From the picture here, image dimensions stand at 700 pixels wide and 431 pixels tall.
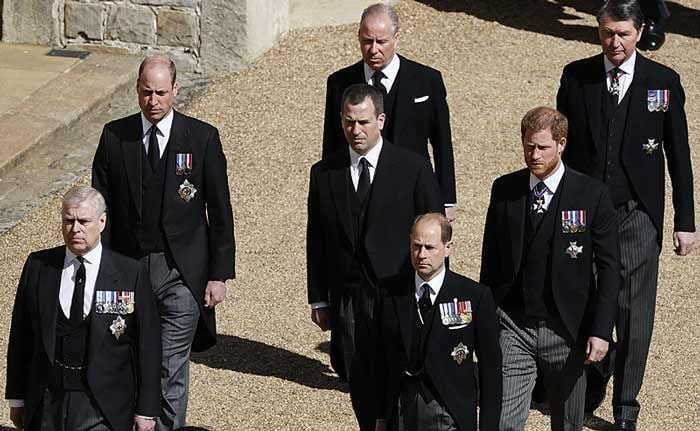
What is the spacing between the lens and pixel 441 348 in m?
6.62

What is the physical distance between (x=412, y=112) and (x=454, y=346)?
1990mm

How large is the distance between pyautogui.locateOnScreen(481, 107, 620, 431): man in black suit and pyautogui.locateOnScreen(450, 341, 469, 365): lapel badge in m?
0.60

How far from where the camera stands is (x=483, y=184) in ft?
37.6

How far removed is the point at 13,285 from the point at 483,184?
3498 millimetres

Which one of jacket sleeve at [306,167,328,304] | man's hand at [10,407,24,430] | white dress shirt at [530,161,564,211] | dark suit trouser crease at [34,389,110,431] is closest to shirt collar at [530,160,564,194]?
white dress shirt at [530,161,564,211]

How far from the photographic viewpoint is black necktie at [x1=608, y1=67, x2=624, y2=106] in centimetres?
785

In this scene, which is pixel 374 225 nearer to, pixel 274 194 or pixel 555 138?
pixel 555 138

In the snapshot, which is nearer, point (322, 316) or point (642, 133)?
point (322, 316)

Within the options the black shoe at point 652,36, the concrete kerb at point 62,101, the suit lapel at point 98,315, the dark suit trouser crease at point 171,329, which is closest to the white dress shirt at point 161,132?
the dark suit trouser crease at point 171,329

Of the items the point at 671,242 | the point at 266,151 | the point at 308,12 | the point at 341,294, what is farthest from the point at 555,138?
the point at 308,12

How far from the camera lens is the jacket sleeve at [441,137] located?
27.4ft

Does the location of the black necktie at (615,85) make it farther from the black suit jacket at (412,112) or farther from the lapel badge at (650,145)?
the black suit jacket at (412,112)

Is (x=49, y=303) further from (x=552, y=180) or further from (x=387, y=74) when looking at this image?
(x=387, y=74)

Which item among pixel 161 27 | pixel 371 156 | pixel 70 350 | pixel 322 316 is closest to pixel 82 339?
pixel 70 350
